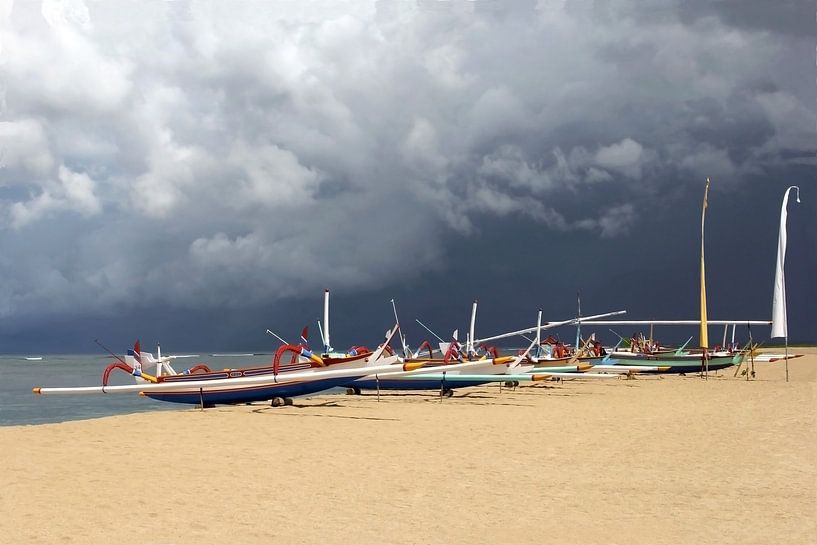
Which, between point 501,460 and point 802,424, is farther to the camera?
point 802,424

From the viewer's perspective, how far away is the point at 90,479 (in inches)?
420

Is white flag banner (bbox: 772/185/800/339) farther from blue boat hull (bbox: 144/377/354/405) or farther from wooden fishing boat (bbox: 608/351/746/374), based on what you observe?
blue boat hull (bbox: 144/377/354/405)

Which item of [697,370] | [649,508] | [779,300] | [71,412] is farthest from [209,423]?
[697,370]

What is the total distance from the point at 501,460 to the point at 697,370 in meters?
33.2

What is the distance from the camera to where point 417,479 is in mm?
10828

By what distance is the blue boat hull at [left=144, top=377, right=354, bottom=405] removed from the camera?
22969 millimetres

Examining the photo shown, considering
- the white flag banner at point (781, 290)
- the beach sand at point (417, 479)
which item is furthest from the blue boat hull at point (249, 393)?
the white flag banner at point (781, 290)

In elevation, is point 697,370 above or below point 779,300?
Result: below

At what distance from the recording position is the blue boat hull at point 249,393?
23.0 metres

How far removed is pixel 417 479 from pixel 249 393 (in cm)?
1382

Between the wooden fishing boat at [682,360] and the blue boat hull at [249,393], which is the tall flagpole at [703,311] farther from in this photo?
the blue boat hull at [249,393]

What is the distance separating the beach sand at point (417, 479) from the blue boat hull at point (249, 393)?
3.03 meters

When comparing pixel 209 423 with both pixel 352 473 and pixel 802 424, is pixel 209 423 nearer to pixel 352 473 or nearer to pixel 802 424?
pixel 352 473

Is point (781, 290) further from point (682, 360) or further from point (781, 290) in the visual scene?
point (682, 360)
